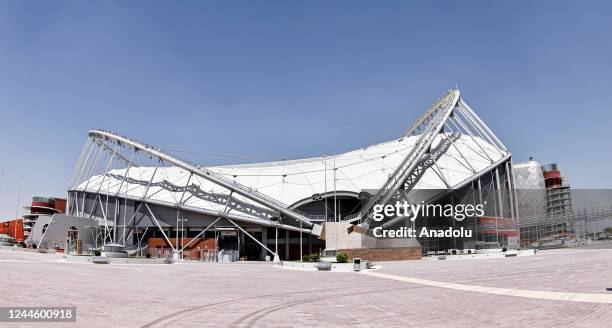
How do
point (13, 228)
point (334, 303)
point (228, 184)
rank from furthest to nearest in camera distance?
point (13, 228) → point (228, 184) → point (334, 303)

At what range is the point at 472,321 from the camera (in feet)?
44.8

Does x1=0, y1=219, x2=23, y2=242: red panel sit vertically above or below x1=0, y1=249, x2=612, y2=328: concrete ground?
above

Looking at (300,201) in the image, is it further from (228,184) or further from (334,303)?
(334,303)

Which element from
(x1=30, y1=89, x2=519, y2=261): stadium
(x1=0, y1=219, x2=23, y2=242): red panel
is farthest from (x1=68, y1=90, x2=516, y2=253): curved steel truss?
(x1=0, y1=219, x2=23, y2=242): red panel

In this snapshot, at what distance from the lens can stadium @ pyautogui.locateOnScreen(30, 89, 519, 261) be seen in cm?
6838

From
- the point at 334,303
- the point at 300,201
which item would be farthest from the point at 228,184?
the point at 334,303

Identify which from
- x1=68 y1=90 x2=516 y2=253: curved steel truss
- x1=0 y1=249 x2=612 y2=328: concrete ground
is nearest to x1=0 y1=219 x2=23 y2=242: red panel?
x1=68 y1=90 x2=516 y2=253: curved steel truss

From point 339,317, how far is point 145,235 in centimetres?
7276

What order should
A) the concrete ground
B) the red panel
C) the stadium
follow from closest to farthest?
the concrete ground, the stadium, the red panel

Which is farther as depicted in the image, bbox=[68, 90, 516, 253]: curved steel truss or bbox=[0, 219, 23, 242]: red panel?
bbox=[0, 219, 23, 242]: red panel

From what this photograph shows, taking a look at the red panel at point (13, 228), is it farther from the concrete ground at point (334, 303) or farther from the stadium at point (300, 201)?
the concrete ground at point (334, 303)

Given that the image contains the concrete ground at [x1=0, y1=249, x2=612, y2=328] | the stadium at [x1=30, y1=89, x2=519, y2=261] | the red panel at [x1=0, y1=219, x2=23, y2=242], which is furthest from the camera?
the red panel at [x1=0, y1=219, x2=23, y2=242]

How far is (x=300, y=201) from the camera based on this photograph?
237ft

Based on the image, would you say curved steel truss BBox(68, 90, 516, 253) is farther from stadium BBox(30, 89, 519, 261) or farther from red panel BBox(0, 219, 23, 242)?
red panel BBox(0, 219, 23, 242)
